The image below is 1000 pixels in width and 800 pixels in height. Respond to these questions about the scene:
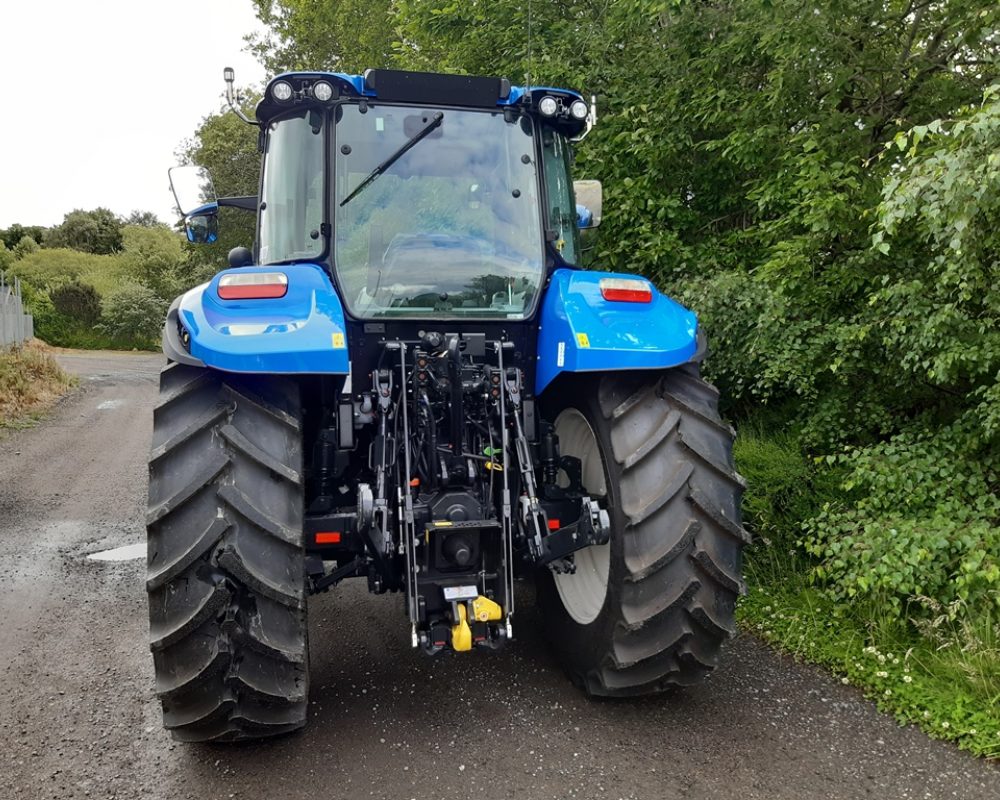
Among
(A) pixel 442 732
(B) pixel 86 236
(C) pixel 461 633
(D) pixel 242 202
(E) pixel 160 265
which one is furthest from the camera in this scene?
(B) pixel 86 236

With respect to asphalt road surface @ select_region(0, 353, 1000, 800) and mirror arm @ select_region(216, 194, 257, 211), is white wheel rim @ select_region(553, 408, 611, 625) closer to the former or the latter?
asphalt road surface @ select_region(0, 353, 1000, 800)

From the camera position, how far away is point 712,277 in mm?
5695

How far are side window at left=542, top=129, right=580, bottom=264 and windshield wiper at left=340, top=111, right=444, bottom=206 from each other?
535 millimetres

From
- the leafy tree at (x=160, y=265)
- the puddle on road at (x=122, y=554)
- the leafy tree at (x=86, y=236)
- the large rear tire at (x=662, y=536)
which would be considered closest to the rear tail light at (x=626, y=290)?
the large rear tire at (x=662, y=536)

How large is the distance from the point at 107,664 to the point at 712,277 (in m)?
4.38

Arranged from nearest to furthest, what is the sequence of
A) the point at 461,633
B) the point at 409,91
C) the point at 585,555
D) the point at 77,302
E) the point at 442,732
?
the point at 461,633, the point at 442,732, the point at 409,91, the point at 585,555, the point at 77,302

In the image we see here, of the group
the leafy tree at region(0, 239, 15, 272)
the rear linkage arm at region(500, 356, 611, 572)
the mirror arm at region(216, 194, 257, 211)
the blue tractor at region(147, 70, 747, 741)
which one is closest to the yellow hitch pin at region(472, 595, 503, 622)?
the blue tractor at region(147, 70, 747, 741)

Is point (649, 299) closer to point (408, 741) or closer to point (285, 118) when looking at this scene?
point (285, 118)

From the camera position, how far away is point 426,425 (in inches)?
121

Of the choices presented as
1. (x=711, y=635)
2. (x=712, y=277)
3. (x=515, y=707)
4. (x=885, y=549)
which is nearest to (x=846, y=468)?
(x=885, y=549)

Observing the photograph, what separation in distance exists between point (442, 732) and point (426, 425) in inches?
45.7

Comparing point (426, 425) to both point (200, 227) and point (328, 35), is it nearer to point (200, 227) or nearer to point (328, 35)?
point (200, 227)

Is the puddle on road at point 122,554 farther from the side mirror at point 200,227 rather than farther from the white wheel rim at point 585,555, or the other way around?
the white wheel rim at point 585,555

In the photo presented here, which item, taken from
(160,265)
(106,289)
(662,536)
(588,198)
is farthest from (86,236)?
(662,536)
